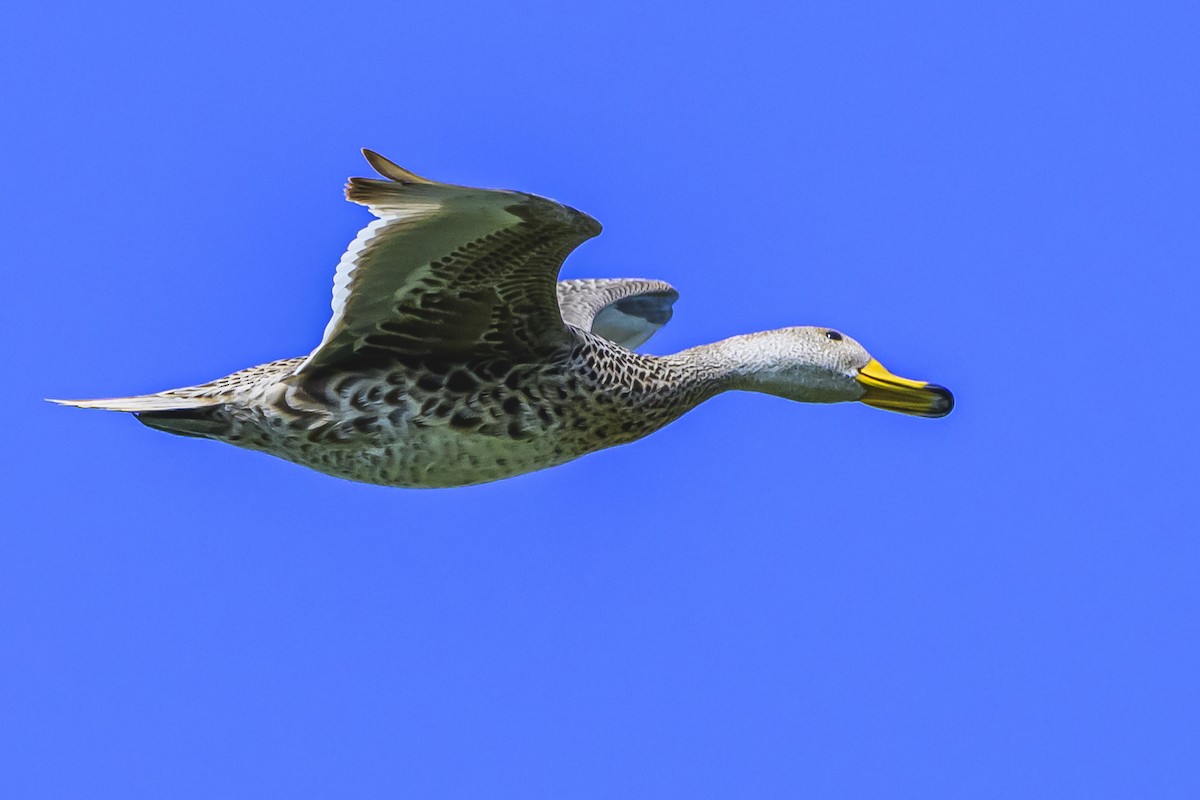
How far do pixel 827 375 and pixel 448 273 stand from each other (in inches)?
112

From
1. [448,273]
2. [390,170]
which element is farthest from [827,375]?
[390,170]

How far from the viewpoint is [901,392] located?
1189cm

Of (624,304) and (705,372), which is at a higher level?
(624,304)

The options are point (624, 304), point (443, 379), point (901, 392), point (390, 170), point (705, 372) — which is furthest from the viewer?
point (624, 304)

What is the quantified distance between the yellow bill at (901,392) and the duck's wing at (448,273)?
2.27m

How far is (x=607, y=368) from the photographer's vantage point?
1063 cm

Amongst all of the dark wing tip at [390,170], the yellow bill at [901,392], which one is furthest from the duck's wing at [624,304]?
the dark wing tip at [390,170]

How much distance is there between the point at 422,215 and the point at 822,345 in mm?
3270

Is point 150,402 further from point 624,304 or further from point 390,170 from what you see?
point 624,304

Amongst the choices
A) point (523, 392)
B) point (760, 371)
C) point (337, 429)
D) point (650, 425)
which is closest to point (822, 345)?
point (760, 371)

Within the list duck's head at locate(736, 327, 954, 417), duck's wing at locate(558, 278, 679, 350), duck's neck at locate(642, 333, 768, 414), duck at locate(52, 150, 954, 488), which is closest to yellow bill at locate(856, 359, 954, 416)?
duck's head at locate(736, 327, 954, 417)

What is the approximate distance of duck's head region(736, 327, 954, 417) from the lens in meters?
11.6

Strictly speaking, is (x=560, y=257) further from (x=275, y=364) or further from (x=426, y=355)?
(x=275, y=364)

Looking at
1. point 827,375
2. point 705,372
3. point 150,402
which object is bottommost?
point 150,402
